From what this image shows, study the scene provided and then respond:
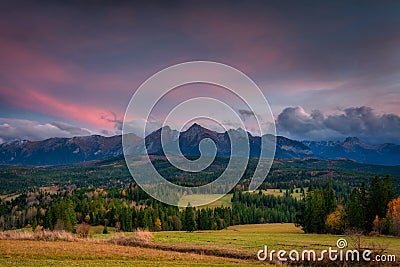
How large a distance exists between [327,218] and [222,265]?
5233cm

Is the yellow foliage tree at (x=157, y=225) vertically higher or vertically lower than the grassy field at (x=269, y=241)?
lower

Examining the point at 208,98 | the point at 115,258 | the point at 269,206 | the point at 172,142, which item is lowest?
the point at 269,206

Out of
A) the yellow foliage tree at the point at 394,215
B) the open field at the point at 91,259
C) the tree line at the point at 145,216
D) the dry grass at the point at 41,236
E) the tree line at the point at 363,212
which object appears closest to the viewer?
the open field at the point at 91,259

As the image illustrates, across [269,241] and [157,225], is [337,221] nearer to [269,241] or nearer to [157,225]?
[269,241]

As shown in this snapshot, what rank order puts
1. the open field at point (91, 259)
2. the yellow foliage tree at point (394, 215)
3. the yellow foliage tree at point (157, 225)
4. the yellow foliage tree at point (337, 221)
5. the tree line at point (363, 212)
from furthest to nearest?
1. the yellow foliage tree at point (157, 225)
2. the yellow foliage tree at point (337, 221)
3. the tree line at point (363, 212)
4. the yellow foliage tree at point (394, 215)
5. the open field at point (91, 259)

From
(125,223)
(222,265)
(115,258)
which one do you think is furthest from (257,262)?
(125,223)

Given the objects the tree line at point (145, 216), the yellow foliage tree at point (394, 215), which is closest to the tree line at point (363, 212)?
the yellow foliage tree at point (394, 215)

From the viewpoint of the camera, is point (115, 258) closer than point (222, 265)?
No

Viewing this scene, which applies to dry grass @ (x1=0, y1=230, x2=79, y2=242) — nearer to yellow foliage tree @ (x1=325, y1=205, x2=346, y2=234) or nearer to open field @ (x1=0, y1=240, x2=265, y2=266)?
open field @ (x1=0, y1=240, x2=265, y2=266)

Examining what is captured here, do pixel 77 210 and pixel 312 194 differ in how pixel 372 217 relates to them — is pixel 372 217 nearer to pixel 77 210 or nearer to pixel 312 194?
pixel 312 194

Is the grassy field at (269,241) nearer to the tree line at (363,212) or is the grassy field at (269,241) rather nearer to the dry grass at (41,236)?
the tree line at (363,212)

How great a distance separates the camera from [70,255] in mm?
27188

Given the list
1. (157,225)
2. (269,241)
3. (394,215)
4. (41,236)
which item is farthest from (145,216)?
(394,215)

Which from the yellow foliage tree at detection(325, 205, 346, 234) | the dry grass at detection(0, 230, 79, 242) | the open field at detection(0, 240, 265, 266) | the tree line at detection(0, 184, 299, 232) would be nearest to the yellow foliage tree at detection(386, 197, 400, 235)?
the yellow foliage tree at detection(325, 205, 346, 234)
